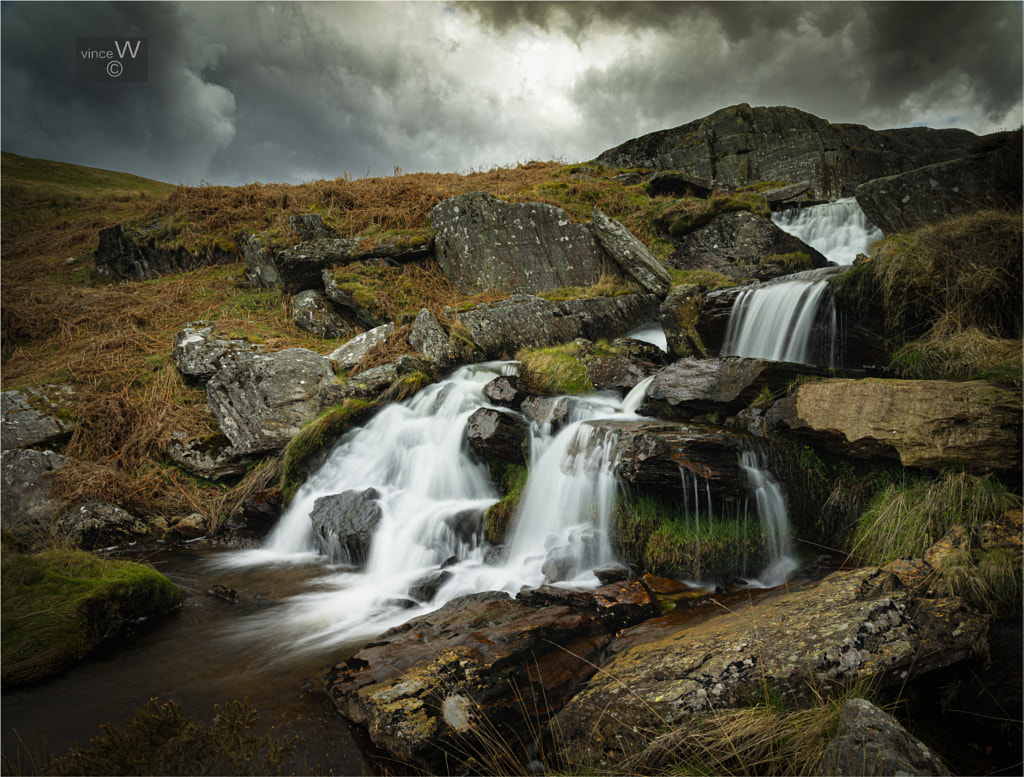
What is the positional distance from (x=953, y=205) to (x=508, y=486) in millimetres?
7227

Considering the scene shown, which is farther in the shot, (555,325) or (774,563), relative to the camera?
(555,325)

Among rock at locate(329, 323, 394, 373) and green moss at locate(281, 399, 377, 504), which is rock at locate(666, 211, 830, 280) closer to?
rock at locate(329, 323, 394, 373)

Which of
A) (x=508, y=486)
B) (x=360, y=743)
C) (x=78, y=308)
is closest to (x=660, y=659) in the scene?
(x=360, y=743)

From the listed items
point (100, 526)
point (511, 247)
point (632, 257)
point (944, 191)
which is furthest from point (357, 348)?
point (944, 191)

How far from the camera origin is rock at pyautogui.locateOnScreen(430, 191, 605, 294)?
11.6 meters

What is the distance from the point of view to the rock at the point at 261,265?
39.7 feet

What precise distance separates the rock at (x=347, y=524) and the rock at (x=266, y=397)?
1.83 meters

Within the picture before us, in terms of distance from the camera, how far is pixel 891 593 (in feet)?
9.30

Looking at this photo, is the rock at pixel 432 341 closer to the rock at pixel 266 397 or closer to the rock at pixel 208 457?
the rock at pixel 266 397

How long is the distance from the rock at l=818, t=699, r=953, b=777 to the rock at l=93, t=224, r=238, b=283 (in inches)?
625

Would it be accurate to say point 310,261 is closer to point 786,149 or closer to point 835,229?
point 835,229

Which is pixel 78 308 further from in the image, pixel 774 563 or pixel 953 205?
pixel 953 205

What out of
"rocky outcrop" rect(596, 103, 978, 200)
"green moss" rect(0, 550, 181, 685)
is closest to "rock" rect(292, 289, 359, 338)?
"green moss" rect(0, 550, 181, 685)

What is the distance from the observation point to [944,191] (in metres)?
6.64
